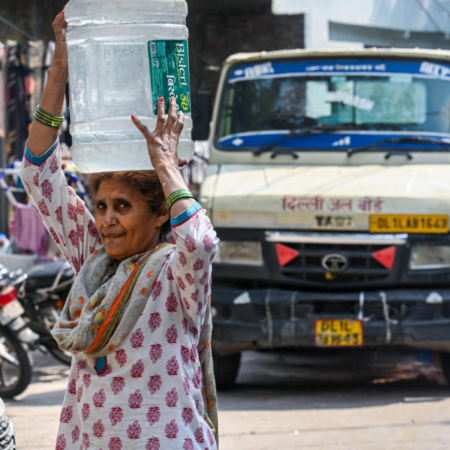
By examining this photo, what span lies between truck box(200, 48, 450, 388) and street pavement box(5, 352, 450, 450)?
0.40 metres

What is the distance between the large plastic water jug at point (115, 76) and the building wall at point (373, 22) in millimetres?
13051

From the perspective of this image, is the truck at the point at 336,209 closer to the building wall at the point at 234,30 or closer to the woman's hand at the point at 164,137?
the woman's hand at the point at 164,137

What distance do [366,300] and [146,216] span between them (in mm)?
3991

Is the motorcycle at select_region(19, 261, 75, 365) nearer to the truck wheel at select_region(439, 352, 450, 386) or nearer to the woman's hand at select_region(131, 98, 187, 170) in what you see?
the truck wheel at select_region(439, 352, 450, 386)

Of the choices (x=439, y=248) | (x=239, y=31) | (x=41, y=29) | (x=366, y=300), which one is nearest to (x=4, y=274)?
(x=366, y=300)

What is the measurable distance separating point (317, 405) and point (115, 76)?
12.2 feet

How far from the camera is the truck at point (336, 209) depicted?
6.34m

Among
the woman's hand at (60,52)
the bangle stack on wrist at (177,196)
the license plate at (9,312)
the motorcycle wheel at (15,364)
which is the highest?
the woman's hand at (60,52)

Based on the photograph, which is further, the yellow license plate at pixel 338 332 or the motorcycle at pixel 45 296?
the motorcycle at pixel 45 296

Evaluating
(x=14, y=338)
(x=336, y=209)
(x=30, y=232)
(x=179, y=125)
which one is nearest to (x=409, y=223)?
(x=336, y=209)

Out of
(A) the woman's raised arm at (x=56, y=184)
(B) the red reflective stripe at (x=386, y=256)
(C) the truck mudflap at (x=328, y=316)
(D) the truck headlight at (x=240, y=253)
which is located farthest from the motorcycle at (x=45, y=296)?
(A) the woman's raised arm at (x=56, y=184)

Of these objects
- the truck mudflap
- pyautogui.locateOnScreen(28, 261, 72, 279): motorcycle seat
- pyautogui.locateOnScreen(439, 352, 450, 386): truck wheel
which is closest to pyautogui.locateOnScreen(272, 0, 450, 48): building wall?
pyautogui.locateOnScreen(28, 261, 72, 279): motorcycle seat

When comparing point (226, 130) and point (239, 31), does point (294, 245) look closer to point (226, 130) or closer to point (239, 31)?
point (226, 130)

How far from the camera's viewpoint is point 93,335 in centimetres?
243
